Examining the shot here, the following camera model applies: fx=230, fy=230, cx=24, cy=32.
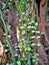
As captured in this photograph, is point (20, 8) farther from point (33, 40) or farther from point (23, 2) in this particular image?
point (33, 40)

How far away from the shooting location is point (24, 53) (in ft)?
5.14

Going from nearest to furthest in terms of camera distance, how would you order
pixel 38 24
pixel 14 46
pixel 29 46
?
pixel 29 46, pixel 38 24, pixel 14 46

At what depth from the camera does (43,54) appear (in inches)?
61.8

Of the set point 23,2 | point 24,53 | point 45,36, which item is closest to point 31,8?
point 23,2

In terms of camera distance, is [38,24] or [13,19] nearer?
[38,24]

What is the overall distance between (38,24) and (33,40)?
0.46ft


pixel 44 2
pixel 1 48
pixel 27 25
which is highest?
pixel 44 2

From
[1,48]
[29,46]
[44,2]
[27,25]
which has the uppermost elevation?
[44,2]

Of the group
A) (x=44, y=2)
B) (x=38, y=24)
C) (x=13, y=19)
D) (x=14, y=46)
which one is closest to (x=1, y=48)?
(x=14, y=46)

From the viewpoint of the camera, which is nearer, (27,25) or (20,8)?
(27,25)

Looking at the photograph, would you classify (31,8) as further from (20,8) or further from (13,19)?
(13,19)

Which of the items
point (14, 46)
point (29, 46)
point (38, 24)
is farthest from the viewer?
point (14, 46)

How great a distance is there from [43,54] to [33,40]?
12 centimetres

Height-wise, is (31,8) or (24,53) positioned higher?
(31,8)
